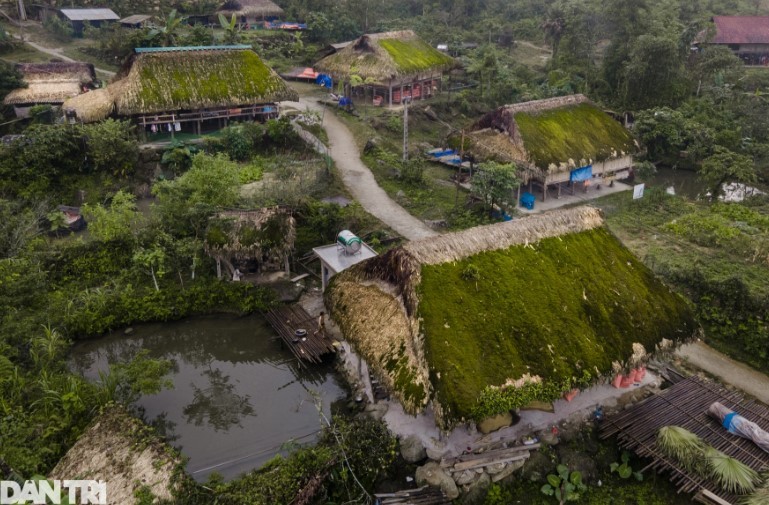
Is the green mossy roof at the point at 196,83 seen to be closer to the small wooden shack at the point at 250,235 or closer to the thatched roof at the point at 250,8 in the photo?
the small wooden shack at the point at 250,235

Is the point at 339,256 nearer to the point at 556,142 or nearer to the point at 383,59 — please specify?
the point at 556,142

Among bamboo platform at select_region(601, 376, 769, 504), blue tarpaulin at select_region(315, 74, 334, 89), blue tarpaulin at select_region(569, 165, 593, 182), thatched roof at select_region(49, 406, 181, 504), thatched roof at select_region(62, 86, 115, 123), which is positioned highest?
thatched roof at select_region(62, 86, 115, 123)

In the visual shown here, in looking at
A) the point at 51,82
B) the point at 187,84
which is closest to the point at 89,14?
the point at 51,82

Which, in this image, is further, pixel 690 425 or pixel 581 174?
pixel 581 174

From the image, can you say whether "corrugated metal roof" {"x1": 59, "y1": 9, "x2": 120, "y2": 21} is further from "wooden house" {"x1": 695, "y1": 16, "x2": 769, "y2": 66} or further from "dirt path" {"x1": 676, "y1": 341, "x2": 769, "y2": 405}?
"wooden house" {"x1": 695, "y1": 16, "x2": 769, "y2": 66}

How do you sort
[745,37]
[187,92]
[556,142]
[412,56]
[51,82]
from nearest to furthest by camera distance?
[556,142] < [187,92] < [51,82] < [412,56] < [745,37]

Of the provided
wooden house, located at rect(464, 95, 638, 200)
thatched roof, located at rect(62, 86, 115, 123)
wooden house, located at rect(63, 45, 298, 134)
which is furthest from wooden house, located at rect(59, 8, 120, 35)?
wooden house, located at rect(464, 95, 638, 200)

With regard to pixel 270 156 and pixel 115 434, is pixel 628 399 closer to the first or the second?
pixel 115 434

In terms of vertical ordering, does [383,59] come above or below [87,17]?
below
